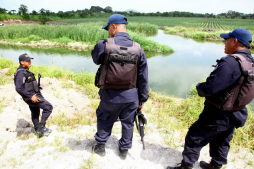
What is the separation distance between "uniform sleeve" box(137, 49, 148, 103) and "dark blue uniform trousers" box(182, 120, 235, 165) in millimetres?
627

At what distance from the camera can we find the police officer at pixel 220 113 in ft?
4.47

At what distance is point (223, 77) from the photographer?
1.36 m

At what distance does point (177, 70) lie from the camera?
820 cm

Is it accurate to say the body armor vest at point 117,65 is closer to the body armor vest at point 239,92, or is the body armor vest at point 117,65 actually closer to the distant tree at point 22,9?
the body armor vest at point 239,92

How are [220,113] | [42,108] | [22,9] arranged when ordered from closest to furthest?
[220,113] < [42,108] < [22,9]

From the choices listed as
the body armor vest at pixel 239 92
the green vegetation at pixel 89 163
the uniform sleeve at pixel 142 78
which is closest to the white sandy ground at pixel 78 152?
the green vegetation at pixel 89 163

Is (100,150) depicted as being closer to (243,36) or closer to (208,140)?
(208,140)

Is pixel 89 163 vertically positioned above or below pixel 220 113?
below

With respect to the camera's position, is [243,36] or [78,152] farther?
[78,152]

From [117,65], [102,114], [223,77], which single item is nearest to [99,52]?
[117,65]

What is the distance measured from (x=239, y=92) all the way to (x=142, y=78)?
89cm

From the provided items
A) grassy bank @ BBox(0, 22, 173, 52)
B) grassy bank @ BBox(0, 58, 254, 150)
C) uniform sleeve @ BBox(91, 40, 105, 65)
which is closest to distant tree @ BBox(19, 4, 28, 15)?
grassy bank @ BBox(0, 22, 173, 52)

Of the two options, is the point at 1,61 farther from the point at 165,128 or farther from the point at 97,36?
the point at 97,36

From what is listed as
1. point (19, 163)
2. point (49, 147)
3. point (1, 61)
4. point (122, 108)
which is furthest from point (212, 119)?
point (1, 61)
